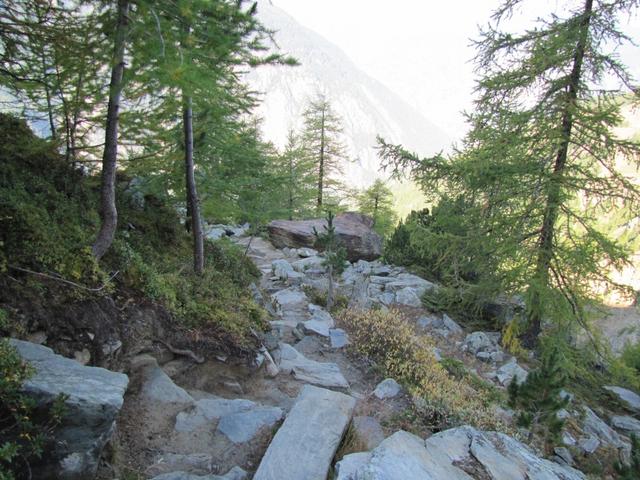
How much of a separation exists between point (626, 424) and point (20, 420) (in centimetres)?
1233

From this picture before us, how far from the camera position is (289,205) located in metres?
24.6

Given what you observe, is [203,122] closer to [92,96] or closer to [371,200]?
[92,96]

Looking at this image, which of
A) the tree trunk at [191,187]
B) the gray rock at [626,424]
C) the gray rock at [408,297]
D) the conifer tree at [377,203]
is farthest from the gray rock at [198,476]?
the conifer tree at [377,203]

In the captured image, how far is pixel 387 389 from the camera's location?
6.54 metres

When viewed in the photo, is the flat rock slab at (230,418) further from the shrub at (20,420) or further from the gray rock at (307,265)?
the gray rock at (307,265)

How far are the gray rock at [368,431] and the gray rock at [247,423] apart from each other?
1.02m

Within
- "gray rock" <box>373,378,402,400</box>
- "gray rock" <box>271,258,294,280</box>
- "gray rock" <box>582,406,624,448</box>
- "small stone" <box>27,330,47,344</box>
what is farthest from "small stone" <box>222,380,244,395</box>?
"gray rock" <box>582,406,624,448</box>

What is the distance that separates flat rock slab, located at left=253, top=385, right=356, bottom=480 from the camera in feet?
11.8

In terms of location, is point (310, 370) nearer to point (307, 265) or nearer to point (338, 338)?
point (338, 338)

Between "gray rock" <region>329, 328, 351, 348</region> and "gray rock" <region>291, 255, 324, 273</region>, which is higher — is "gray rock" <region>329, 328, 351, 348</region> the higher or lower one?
the lower one

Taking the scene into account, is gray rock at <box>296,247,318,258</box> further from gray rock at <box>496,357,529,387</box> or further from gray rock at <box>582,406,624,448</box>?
gray rock at <box>582,406,624,448</box>

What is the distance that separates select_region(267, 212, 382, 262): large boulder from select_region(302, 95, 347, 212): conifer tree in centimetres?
718

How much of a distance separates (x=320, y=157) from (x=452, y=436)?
2390cm

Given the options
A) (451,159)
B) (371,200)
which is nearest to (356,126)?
(371,200)
